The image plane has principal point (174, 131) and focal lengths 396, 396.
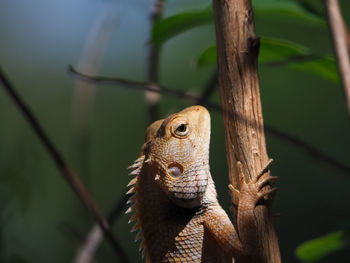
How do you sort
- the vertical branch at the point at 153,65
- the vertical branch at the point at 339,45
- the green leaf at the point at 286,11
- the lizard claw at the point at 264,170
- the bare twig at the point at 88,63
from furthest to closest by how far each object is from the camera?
the bare twig at the point at 88,63 → the vertical branch at the point at 153,65 → the green leaf at the point at 286,11 → the lizard claw at the point at 264,170 → the vertical branch at the point at 339,45

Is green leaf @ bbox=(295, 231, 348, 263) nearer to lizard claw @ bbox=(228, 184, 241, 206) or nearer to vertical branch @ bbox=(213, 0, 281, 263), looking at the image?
lizard claw @ bbox=(228, 184, 241, 206)

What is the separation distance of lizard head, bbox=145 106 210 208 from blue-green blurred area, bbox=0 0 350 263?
4.33ft

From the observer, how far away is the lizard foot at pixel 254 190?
1.51 meters

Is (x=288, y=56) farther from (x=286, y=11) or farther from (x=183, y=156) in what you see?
(x=183, y=156)

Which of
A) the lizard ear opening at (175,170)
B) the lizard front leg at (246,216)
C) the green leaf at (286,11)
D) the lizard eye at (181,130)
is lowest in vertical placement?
the lizard front leg at (246,216)

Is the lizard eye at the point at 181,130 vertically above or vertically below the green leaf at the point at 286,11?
below

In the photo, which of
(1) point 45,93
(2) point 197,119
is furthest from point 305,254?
(1) point 45,93

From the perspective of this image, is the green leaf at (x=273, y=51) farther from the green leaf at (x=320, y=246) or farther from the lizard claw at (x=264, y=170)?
the green leaf at (x=320, y=246)

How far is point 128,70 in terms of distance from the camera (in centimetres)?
666

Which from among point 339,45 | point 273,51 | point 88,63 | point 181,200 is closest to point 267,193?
point 181,200

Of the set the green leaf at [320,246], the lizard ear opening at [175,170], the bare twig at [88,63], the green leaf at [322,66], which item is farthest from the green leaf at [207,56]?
the bare twig at [88,63]

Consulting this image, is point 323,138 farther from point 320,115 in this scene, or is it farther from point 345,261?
point 345,261

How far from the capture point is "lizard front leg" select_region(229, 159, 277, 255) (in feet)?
5.01

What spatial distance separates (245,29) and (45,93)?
568 cm
